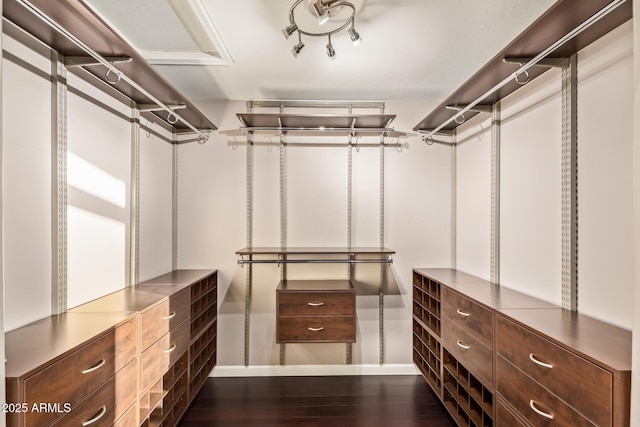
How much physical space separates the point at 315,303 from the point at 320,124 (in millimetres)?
1606

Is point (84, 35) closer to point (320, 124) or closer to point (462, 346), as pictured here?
point (320, 124)

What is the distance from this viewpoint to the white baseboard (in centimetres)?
313

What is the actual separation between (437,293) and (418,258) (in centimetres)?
60

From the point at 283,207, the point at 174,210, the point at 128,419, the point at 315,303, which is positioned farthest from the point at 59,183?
the point at 315,303

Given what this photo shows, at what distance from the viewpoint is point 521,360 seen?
1.56 meters

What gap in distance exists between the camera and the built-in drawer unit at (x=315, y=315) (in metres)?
2.75

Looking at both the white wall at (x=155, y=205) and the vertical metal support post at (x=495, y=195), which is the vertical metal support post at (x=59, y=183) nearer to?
the white wall at (x=155, y=205)

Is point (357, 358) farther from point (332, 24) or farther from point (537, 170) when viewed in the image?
point (332, 24)

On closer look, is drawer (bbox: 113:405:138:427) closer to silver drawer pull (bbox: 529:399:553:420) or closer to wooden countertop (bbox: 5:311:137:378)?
wooden countertop (bbox: 5:311:137:378)

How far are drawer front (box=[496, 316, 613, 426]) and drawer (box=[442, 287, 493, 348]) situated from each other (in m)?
0.14

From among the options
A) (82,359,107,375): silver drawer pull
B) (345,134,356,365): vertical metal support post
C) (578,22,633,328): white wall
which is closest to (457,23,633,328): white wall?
(578,22,633,328): white wall

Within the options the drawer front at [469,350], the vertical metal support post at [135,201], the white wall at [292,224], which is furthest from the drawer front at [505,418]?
the vertical metal support post at [135,201]

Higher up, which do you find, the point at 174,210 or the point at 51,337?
the point at 174,210

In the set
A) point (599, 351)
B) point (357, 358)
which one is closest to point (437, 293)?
point (357, 358)
